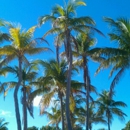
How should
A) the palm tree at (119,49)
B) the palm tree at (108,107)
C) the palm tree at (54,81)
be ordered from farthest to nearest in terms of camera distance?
1. the palm tree at (108,107)
2. the palm tree at (54,81)
3. the palm tree at (119,49)

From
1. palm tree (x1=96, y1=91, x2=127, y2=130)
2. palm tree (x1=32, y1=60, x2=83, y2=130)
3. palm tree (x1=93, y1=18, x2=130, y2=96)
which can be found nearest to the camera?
palm tree (x1=93, y1=18, x2=130, y2=96)

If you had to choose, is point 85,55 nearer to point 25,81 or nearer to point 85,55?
point 85,55

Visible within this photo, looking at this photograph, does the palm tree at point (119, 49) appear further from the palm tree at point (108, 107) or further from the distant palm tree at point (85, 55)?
the palm tree at point (108, 107)

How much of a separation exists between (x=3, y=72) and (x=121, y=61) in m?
10.2

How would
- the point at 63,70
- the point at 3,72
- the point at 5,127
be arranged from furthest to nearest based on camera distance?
the point at 5,127
the point at 63,70
the point at 3,72

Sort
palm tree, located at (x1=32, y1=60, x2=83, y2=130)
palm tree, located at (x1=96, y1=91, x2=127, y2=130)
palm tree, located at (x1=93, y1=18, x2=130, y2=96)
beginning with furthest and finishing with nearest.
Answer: palm tree, located at (x1=96, y1=91, x2=127, y2=130)
palm tree, located at (x1=32, y1=60, x2=83, y2=130)
palm tree, located at (x1=93, y1=18, x2=130, y2=96)

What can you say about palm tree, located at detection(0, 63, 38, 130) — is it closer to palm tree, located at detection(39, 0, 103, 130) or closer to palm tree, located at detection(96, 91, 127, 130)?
palm tree, located at detection(39, 0, 103, 130)

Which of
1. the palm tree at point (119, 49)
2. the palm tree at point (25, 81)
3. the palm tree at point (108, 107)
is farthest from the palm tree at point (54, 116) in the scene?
the palm tree at point (119, 49)

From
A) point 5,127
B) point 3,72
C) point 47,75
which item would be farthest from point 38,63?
point 5,127

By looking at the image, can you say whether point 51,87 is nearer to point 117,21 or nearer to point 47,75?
point 47,75

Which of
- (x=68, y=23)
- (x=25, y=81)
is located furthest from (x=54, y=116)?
(x=68, y=23)

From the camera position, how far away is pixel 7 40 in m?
23.9

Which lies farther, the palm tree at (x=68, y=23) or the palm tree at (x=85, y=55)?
the palm tree at (x=85, y=55)

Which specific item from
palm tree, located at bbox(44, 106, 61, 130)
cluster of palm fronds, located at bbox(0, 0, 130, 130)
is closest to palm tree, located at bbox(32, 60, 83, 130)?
cluster of palm fronds, located at bbox(0, 0, 130, 130)
